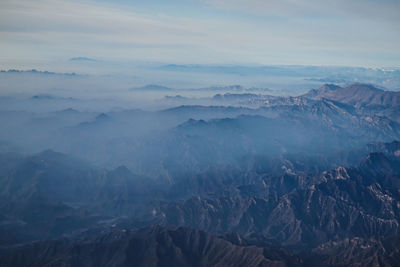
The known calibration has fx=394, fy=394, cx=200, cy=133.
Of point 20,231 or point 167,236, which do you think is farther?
point 20,231

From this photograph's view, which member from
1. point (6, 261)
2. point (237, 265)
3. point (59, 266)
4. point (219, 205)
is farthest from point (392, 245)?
point (6, 261)

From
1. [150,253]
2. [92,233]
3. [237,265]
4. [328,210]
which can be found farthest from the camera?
[328,210]

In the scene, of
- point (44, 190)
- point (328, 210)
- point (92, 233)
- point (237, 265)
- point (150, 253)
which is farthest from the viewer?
point (44, 190)

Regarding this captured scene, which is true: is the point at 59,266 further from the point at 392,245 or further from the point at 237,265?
the point at 392,245

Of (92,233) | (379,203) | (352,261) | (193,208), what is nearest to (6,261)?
(92,233)

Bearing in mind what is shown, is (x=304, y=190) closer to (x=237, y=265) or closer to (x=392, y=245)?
(x=392, y=245)

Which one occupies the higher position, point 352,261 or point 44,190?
point 352,261

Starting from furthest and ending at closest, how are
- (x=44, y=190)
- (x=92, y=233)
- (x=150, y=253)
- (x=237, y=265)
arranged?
(x=44, y=190) < (x=92, y=233) < (x=150, y=253) < (x=237, y=265)

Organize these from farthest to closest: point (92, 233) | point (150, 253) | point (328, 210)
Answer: point (328, 210) < point (92, 233) < point (150, 253)

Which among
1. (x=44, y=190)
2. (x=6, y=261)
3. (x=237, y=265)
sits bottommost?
(x=44, y=190)
